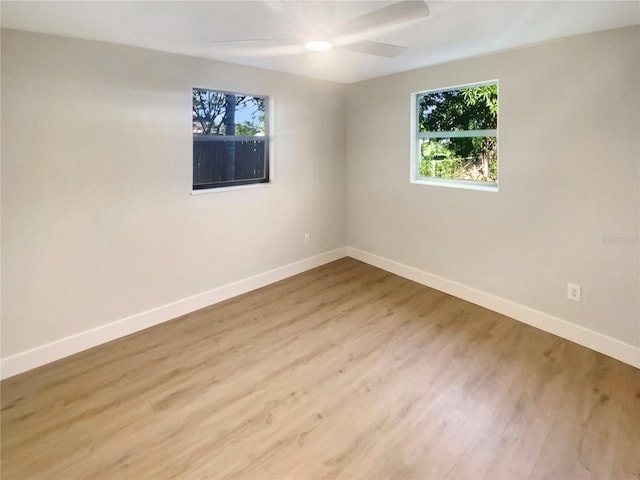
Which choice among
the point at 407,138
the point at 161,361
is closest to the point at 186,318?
the point at 161,361

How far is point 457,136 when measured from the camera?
333 cm

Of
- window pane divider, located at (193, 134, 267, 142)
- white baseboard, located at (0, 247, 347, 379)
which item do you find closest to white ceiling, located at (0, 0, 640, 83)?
window pane divider, located at (193, 134, 267, 142)

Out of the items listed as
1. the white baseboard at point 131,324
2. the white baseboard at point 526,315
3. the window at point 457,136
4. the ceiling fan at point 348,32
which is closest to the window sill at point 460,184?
the window at point 457,136

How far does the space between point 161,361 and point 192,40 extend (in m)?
2.25

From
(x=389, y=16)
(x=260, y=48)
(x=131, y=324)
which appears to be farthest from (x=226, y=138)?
(x=389, y=16)

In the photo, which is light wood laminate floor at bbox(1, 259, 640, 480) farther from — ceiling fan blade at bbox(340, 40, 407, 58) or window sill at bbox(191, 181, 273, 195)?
ceiling fan blade at bbox(340, 40, 407, 58)

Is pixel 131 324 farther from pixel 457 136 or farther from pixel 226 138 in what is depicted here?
pixel 457 136

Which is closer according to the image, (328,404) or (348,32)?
(348,32)

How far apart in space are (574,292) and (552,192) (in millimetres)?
760

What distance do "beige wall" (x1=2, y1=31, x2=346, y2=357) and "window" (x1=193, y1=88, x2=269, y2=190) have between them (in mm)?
136

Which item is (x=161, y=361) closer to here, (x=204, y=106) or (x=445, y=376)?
(x=445, y=376)

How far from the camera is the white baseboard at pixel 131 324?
2.33 m

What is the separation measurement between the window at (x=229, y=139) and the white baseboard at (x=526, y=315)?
181 cm

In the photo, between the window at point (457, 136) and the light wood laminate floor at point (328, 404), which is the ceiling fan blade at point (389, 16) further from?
the light wood laminate floor at point (328, 404)
